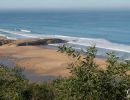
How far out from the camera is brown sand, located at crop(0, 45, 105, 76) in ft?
137

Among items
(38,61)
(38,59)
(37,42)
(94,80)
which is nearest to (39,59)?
(38,59)

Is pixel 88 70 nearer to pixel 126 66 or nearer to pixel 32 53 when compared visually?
pixel 126 66

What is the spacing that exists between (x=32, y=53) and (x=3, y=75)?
118 ft

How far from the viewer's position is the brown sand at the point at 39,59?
41.9 metres

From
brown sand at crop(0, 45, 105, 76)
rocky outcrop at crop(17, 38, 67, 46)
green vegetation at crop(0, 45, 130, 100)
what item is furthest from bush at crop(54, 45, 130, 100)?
rocky outcrop at crop(17, 38, 67, 46)

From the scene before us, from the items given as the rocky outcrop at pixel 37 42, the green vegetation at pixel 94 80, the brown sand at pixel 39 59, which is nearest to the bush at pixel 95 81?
the green vegetation at pixel 94 80

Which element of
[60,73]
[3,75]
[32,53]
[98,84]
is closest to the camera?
[98,84]

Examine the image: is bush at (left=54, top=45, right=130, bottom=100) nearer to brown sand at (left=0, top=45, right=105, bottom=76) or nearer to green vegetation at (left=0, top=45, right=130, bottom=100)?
green vegetation at (left=0, top=45, right=130, bottom=100)

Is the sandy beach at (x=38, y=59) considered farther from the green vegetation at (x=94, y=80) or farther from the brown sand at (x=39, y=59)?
the green vegetation at (x=94, y=80)

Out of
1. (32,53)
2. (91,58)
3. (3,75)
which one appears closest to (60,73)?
(32,53)

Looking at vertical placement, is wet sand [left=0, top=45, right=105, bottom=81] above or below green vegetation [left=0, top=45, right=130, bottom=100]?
below

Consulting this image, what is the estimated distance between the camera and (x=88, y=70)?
33.9 feet

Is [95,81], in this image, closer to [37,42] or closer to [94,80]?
[94,80]

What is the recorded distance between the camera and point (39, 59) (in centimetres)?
4944
